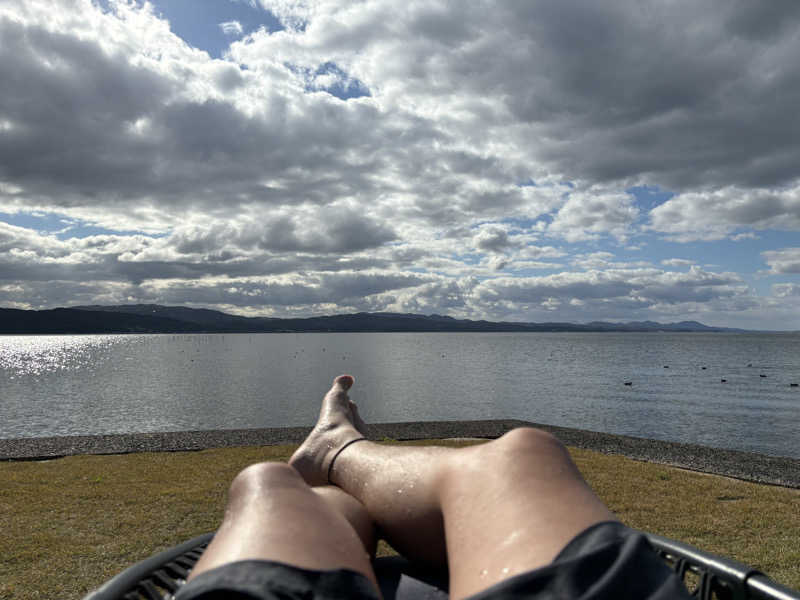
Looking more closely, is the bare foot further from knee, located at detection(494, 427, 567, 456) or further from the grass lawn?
the grass lawn

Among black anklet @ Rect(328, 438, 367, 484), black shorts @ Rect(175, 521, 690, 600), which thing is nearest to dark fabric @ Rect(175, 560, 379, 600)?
black shorts @ Rect(175, 521, 690, 600)

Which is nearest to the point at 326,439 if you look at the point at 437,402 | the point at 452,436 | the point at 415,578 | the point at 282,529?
the point at 415,578

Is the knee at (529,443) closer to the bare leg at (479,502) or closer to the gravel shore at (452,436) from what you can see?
the bare leg at (479,502)

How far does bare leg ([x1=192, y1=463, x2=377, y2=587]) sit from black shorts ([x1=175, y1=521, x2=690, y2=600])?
45mm

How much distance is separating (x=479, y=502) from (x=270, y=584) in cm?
61

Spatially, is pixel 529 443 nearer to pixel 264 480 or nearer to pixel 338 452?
pixel 264 480

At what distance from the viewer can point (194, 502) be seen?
5.96 meters

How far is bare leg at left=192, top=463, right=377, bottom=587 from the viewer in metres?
1.16

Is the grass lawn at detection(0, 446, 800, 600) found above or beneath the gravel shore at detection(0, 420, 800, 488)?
above

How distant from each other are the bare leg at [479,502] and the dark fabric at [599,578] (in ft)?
0.16

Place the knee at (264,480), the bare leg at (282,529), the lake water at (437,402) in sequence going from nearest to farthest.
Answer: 1. the bare leg at (282,529)
2. the knee at (264,480)
3. the lake water at (437,402)

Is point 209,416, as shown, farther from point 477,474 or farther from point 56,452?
point 477,474

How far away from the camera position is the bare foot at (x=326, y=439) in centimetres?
220

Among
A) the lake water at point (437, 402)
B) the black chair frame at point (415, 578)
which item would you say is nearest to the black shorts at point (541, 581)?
the black chair frame at point (415, 578)
